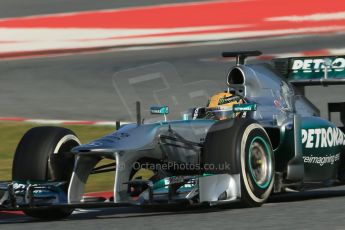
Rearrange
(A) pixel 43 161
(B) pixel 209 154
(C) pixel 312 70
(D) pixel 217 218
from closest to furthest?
1. (D) pixel 217 218
2. (B) pixel 209 154
3. (A) pixel 43 161
4. (C) pixel 312 70

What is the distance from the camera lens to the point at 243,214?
25.5 ft

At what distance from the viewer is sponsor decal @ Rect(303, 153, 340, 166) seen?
8.94 m

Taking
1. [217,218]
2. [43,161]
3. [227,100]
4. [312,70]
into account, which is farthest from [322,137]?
[43,161]

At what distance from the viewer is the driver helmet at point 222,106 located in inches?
352

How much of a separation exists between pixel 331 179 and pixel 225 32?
13.9m

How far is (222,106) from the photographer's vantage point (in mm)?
9023

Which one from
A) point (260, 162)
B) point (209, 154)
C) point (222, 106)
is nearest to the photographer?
point (209, 154)

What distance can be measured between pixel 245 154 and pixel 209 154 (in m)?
0.30

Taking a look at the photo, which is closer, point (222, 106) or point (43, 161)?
point (43, 161)

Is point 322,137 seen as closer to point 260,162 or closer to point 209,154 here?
point 260,162

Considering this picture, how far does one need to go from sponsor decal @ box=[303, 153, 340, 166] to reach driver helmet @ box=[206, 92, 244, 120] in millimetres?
769

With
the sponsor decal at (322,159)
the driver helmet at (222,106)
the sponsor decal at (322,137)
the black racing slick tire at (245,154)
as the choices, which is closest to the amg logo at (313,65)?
the sponsor decal at (322,137)

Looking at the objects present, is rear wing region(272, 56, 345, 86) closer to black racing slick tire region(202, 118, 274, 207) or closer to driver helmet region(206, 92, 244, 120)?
driver helmet region(206, 92, 244, 120)

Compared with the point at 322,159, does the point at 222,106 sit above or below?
above
